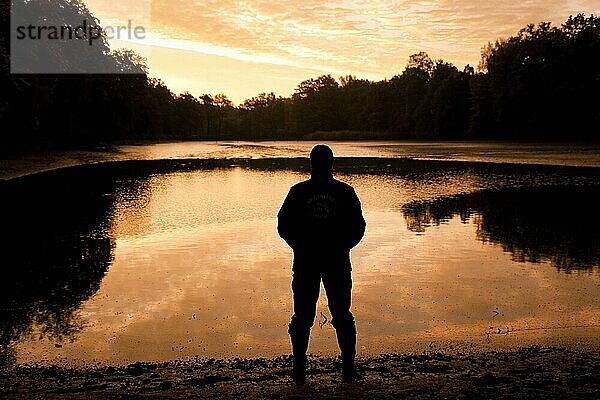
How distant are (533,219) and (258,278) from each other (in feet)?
33.2

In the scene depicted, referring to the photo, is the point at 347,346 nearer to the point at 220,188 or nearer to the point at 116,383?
the point at 116,383

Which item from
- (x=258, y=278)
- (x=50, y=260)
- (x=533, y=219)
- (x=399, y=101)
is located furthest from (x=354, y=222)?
(x=399, y=101)

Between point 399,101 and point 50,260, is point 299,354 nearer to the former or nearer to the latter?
point 50,260

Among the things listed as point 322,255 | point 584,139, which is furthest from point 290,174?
point 584,139

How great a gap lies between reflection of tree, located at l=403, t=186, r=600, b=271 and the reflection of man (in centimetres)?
727

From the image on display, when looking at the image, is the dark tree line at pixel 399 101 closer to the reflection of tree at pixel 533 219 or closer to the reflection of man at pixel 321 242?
the reflection of tree at pixel 533 219

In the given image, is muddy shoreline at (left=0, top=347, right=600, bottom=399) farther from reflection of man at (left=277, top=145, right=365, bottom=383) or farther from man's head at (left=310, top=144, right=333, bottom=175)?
man's head at (left=310, top=144, right=333, bottom=175)

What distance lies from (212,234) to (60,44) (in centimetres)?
4495

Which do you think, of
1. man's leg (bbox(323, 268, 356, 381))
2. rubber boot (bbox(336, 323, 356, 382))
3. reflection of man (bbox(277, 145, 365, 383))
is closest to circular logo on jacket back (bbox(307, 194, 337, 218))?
reflection of man (bbox(277, 145, 365, 383))

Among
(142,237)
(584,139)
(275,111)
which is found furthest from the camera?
Result: (275,111)

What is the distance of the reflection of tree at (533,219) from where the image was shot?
43.8 feet

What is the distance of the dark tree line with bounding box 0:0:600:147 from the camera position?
5888 cm

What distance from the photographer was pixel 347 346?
234 inches

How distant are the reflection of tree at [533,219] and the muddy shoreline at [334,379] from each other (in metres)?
6.26
